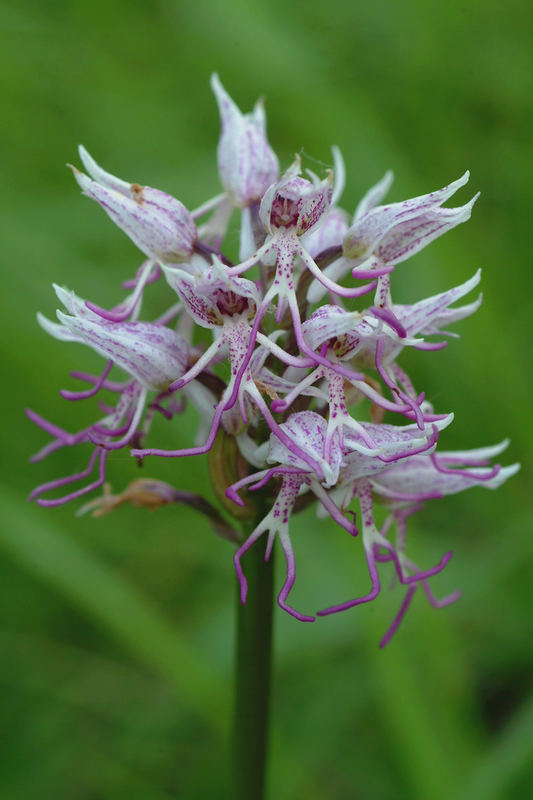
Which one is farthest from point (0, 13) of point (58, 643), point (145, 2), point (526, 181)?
point (58, 643)

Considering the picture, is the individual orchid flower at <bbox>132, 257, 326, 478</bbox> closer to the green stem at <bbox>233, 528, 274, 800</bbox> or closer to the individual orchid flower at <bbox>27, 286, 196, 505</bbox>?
the individual orchid flower at <bbox>27, 286, 196, 505</bbox>

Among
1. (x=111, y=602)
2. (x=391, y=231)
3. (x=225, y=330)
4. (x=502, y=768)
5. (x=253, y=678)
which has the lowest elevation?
(x=111, y=602)

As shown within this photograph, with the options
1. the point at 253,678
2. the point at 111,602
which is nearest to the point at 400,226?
the point at 253,678

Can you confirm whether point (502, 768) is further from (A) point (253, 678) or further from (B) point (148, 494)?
(B) point (148, 494)

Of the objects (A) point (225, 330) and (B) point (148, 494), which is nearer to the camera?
(A) point (225, 330)

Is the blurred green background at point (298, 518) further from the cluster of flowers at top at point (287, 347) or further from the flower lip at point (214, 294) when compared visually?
the flower lip at point (214, 294)

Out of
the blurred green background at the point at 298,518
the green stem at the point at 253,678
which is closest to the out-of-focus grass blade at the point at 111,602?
the blurred green background at the point at 298,518
